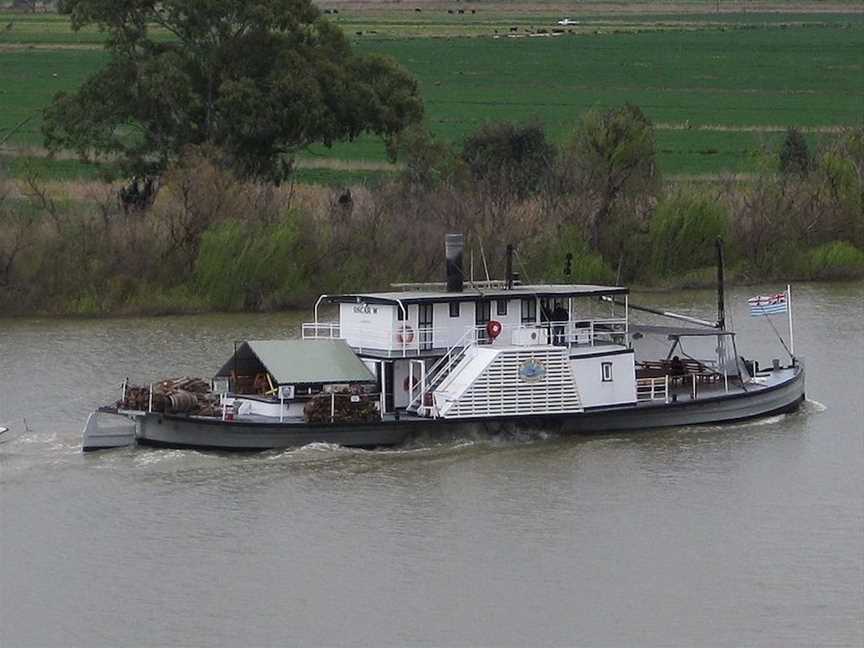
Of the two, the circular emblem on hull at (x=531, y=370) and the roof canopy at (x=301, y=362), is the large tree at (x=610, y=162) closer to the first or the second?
the circular emblem on hull at (x=531, y=370)

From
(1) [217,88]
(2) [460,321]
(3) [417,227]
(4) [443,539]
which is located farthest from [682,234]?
(4) [443,539]

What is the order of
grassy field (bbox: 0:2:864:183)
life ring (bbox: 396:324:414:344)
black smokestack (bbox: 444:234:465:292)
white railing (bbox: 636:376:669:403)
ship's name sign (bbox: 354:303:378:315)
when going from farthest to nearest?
grassy field (bbox: 0:2:864:183) < white railing (bbox: 636:376:669:403) < black smokestack (bbox: 444:234:465:292) < ship's name sign (bbox: 354:303:378:315) < life ring (bbox: 396:324:414:344)

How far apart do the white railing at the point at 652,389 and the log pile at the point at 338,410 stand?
20.4ft

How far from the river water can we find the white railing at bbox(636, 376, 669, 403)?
122 centimetres

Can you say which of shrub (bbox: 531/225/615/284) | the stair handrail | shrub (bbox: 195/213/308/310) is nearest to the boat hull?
the stair handrail

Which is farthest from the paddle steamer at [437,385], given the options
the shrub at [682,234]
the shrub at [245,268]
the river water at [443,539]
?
the shrub at [682,234]

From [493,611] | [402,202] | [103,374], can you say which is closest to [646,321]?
[402,202]

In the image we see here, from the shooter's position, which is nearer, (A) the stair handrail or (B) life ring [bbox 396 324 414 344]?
(A) the stair handrail

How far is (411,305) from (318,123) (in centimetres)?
2746

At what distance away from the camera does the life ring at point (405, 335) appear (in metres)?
43.4

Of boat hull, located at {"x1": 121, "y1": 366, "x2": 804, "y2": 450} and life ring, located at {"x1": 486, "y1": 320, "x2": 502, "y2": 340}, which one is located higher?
life ring, located at {"x1": 486, "y1": 320, "x2": 502, "y2": 340}

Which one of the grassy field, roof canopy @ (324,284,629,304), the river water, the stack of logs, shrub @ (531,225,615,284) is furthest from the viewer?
the grassy field

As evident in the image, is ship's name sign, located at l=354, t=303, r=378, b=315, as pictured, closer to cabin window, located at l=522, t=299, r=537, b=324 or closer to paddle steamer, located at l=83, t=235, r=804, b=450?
paddle steamer, located at l=83, t=235, r=804, b=450

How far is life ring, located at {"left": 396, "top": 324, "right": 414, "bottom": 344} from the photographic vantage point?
43375 mm
